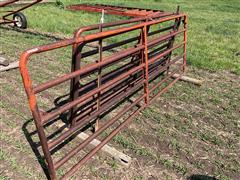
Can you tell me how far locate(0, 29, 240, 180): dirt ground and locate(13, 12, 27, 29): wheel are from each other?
432 centimetres

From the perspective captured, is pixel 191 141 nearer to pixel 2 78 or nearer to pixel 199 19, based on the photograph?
pixel 2 78

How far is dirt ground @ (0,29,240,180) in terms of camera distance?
3.42m

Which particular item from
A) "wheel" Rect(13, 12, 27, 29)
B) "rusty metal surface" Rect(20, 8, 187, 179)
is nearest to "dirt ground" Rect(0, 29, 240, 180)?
"rusty metal surface" Rect(20, 8, 187, 179)

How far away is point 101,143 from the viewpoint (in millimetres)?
3652

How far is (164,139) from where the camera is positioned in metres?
4.10

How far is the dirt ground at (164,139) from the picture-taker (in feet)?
11.2

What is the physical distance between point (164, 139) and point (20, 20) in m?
7.66

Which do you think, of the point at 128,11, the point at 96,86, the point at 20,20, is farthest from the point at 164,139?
the point at 20,20

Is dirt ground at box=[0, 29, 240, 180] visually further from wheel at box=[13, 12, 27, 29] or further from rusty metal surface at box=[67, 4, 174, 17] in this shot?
wheel at box=[13, 12, 27, 29]

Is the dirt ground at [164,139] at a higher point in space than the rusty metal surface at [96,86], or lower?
lower

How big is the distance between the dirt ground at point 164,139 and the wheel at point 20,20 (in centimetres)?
432

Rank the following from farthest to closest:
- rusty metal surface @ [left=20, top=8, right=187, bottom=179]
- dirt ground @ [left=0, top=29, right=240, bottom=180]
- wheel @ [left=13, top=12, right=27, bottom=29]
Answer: wheel @ [left=13, top=12, right=27, bottom=29] < dirt ground @ [left=0, top=29, right=240, bottom=180] < rusty metal surface @ [left=20, top=8, right=187, bottom=179]

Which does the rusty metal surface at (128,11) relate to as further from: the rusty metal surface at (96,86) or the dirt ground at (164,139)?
the dirt ground at (164,139)

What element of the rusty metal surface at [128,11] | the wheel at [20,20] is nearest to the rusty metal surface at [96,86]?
the rusty metal surface at [128,11]
